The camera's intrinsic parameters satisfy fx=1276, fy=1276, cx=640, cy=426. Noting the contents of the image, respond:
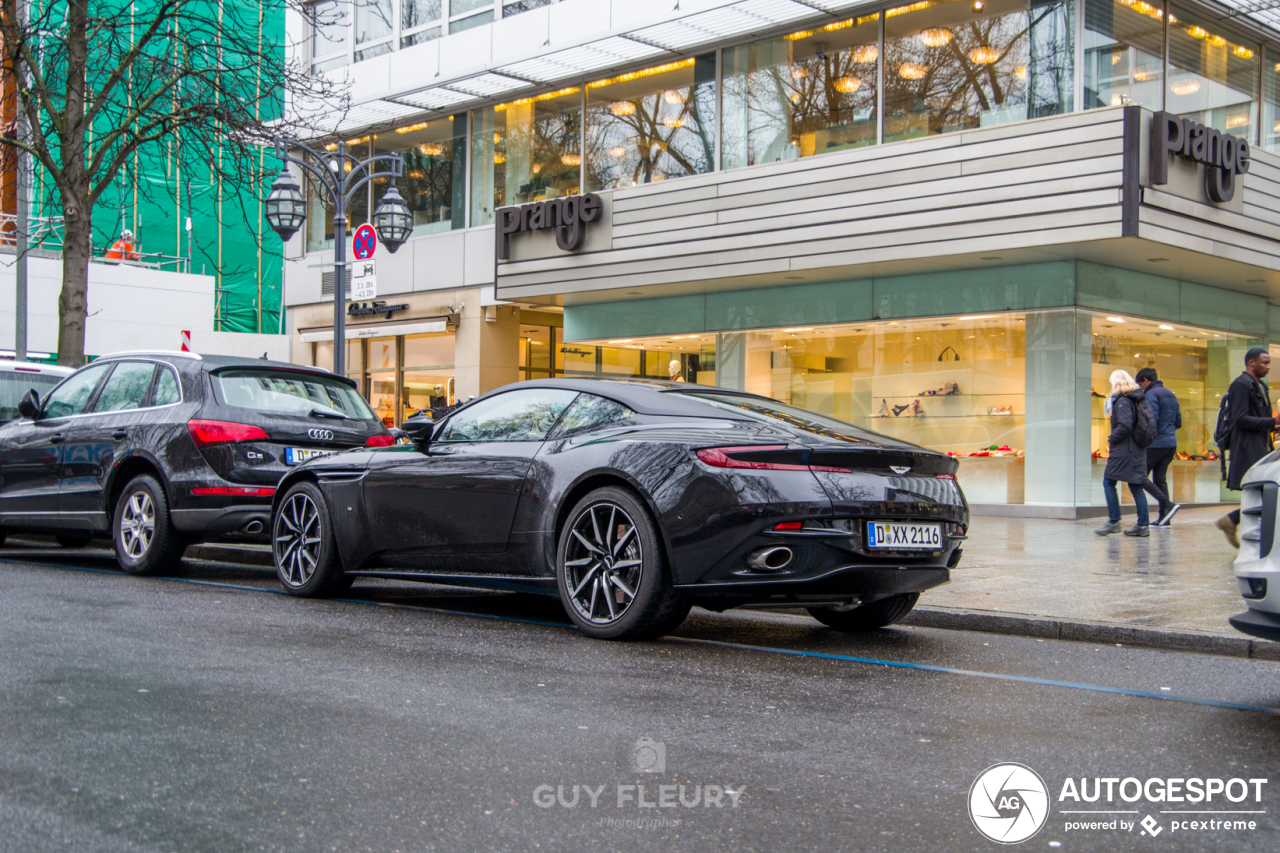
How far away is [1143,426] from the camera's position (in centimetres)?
1316

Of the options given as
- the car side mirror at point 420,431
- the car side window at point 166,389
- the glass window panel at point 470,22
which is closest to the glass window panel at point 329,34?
the glass window panel at point 470,22

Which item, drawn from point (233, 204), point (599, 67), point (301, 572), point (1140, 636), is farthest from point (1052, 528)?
point (233, 204)

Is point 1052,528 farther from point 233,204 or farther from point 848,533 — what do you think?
point 233,204

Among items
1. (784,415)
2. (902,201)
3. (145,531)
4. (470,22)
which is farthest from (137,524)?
(470,22)

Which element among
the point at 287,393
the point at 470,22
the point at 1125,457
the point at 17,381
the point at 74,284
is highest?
the point at 470,22

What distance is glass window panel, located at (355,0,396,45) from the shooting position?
24531 mm

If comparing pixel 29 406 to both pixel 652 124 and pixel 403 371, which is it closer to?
pixel 652 124

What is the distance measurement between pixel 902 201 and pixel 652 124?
5.43 m

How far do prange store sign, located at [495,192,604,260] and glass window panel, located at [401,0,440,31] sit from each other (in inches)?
167

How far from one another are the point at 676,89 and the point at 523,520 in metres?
14.8

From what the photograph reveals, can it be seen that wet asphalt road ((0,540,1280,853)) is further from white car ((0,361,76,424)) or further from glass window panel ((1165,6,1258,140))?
glass window panel ((1165,6,1258,140))

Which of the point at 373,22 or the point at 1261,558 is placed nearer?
the point at 1261,558

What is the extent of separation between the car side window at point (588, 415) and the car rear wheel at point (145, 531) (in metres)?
3.79

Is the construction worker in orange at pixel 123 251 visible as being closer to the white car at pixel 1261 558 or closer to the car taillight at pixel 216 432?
the car taillight at pixel 216 432
